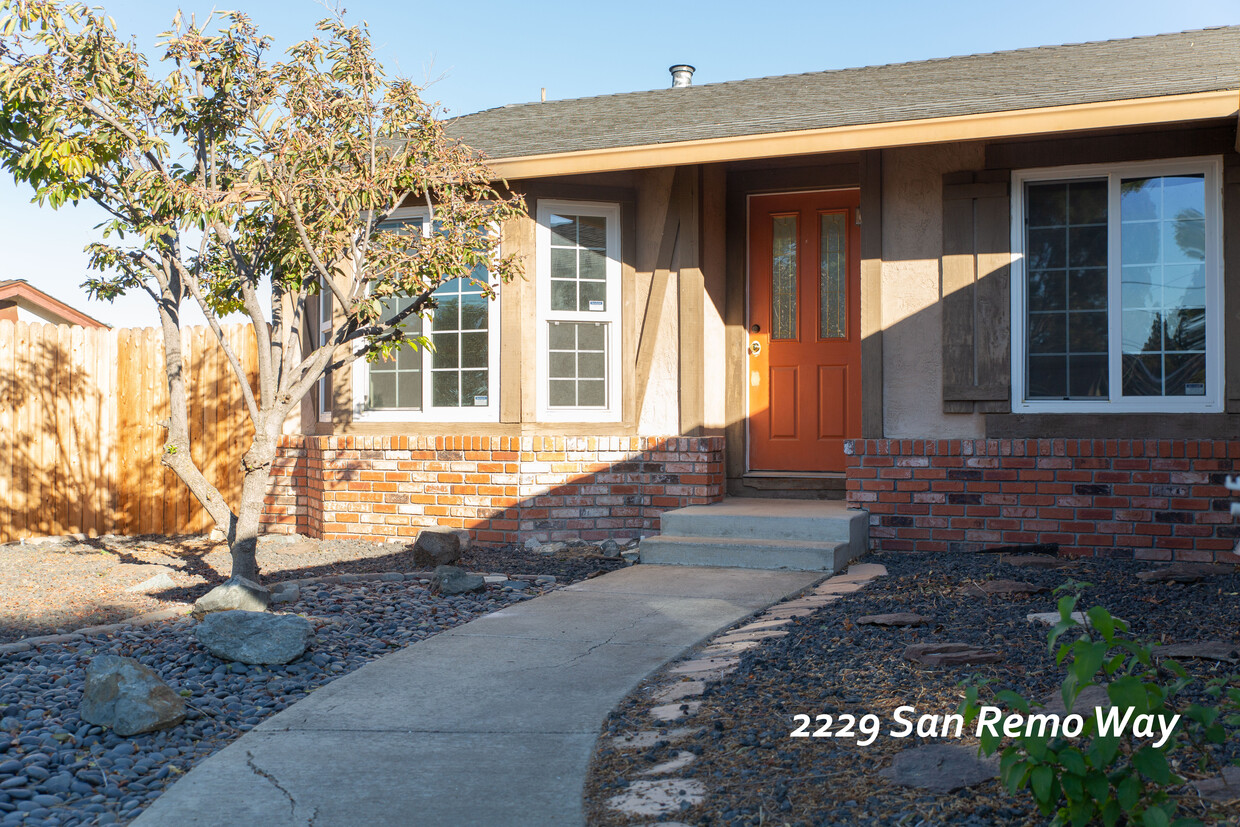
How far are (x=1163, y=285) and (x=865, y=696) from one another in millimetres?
Answer: 4633

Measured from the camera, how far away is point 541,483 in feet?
24.7

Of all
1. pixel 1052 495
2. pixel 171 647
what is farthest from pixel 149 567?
pixel 1052 495

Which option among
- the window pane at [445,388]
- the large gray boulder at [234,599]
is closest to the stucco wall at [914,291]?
the window pane at [445,388]

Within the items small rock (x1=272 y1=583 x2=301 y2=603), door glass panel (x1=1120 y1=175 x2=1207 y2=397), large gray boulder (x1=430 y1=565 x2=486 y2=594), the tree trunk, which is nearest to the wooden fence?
the tree trunk

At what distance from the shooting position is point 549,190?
7.63m

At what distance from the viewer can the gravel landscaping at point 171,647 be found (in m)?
2.80

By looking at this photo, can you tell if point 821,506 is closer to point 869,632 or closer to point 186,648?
point 869,632

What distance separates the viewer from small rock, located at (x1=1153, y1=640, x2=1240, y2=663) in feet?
10.9

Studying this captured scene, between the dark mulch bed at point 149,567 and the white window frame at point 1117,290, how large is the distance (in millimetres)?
3150

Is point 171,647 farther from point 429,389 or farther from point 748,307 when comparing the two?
point 748,307

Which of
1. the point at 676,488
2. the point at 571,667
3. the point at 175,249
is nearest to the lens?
the point at 571,667

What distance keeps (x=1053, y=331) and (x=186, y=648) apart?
5.62 m

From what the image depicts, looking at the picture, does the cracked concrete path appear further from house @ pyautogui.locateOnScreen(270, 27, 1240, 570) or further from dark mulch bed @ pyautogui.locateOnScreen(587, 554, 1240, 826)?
house @ pyautogui.locateOnScreen(270, 27, 1240, 570)

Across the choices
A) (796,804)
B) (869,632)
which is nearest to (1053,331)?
(869,632)
